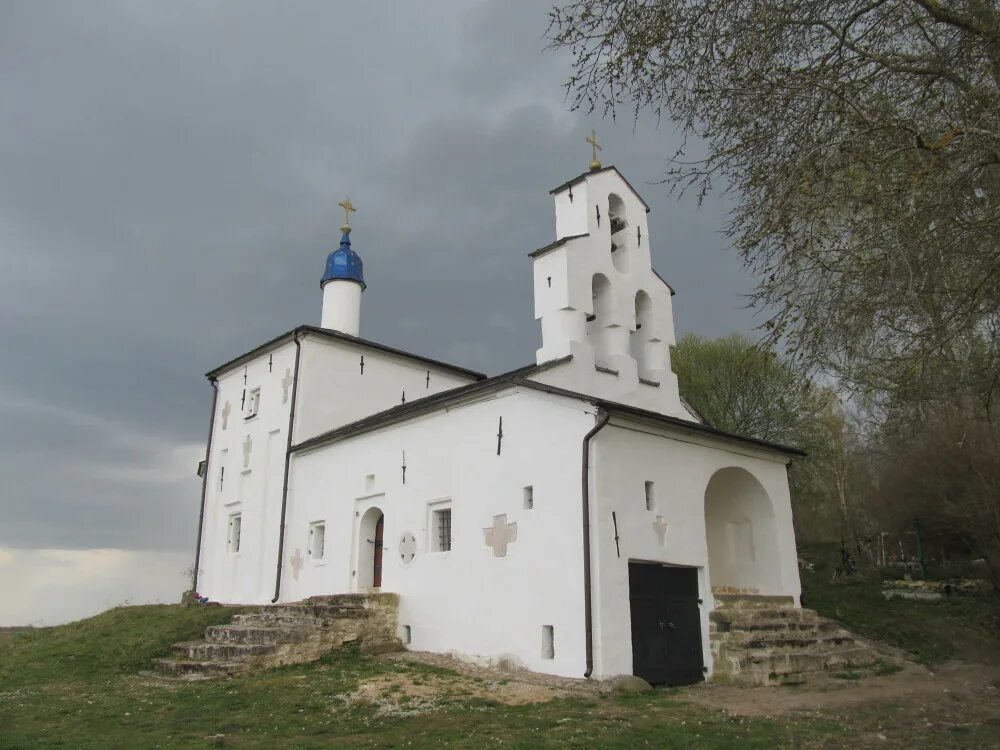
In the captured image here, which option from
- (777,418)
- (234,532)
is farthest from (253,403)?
(777,418)

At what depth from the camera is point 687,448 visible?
14.9m

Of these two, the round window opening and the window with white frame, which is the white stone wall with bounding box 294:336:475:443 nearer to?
the round window opening

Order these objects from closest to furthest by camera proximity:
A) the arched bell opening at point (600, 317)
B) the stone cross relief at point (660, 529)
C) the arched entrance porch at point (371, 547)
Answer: the stone cross relief at point (660, 529), the arched entrance porch at point (371, 547), the arched bell opening at point (600, 317)

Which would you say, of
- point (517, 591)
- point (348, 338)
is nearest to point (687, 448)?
point (517, 591)

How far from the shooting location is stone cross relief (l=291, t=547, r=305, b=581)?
19413 millimetres

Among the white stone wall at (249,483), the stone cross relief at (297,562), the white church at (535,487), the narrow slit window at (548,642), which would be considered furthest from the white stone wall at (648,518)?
the white stone wall at (249,483)

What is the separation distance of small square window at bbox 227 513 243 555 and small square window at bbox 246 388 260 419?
9.71 ft

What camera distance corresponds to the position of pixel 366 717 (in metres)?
10.1

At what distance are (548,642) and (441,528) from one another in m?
3.98

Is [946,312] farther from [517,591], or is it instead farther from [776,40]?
[517,591]

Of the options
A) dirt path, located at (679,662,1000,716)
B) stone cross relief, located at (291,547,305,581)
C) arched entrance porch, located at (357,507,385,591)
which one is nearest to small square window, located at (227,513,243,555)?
stone cross relief, located at (291,547,305,581)

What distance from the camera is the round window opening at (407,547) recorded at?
53.1 ft

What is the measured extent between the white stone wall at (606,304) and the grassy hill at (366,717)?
7.09 metres

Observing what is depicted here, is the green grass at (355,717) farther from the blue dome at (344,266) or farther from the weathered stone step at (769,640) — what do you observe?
the blue dome at (344,266)
